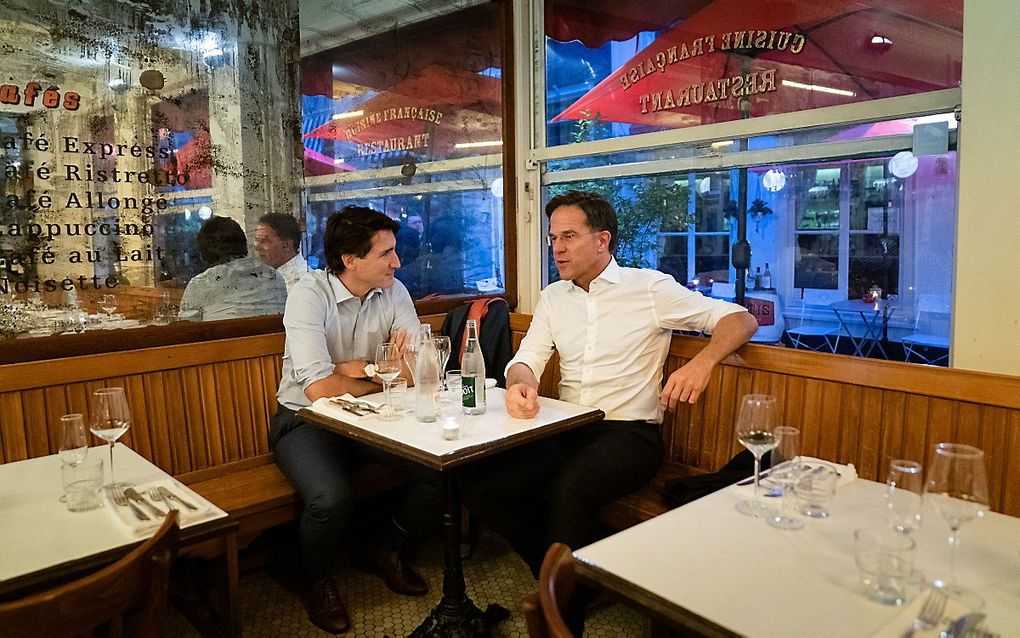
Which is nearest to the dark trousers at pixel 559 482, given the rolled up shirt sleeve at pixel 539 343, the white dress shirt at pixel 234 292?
the rolled up shirt sleeve at pixel 539 343

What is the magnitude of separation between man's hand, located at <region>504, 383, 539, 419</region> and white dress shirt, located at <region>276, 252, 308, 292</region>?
139 cm

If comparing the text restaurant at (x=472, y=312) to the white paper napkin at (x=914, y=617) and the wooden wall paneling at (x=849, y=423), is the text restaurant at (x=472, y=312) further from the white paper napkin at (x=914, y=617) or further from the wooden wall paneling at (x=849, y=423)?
the white paper napkin at (x=914, y=617)

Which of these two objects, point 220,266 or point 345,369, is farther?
Result: point 220,266

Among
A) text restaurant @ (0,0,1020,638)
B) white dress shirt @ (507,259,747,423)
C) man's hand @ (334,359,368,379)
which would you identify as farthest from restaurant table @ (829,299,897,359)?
man's hand @ (334,359,368,379)

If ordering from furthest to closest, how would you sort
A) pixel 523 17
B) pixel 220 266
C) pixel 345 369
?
pixel 523 17 < pixel 220 266 < pixel 345 369

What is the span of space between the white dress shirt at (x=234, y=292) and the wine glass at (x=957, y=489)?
2.74 metres

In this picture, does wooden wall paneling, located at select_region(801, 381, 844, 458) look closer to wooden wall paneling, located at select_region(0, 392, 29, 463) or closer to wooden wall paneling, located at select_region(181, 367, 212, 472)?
wooden wall paneling, located at select_region(181, 367, 212, 472)

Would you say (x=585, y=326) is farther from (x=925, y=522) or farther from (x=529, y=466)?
(x=925, y=522)

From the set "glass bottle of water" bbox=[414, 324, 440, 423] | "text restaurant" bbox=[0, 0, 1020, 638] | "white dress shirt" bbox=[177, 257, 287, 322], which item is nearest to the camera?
"text restaurant" bbox=[0, 0, 1020, 638]

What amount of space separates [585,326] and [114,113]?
6.66 ft

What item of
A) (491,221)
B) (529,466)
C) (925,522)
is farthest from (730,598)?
(491,221)

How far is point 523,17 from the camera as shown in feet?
13.8

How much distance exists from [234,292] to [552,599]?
253cm

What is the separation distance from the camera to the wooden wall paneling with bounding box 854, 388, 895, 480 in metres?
2.43
